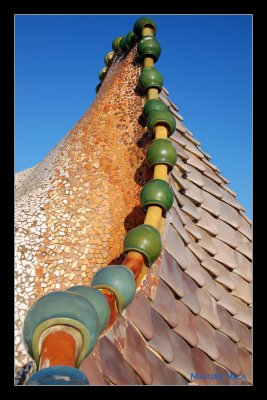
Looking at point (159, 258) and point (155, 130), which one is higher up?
point (155, 130)

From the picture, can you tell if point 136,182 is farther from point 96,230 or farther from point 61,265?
point 61,265

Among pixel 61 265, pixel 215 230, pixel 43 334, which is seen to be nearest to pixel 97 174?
pixel 61 265

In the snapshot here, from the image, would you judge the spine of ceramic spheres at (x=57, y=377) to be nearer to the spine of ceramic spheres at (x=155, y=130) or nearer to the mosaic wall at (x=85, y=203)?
the spine of ceramic spheres at (x=155, y=130)

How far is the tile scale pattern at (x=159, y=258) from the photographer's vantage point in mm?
1848

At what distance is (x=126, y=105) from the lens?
316 cm

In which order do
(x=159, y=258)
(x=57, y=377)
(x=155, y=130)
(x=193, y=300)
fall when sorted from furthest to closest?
(x=155, y=130) → (x=193, y=300) → (x=159, y=258) → (x=57, y=377)

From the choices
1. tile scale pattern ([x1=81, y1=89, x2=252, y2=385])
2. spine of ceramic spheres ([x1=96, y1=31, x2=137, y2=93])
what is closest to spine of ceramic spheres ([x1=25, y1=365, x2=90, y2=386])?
tile scale pattern ([x1=81, y1=89, x2=252, y2=385])

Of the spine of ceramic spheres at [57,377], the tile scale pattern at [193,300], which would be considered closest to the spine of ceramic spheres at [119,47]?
the tile scale pattern at [193,300]

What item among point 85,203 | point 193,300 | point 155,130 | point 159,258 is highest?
point 155,130

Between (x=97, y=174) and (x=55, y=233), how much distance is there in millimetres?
496

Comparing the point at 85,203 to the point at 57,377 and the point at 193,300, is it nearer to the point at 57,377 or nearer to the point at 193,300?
the point at 193,300

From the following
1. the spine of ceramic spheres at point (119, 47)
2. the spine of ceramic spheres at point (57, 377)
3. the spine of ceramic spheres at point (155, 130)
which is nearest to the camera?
the spine of ceramic spheres at point (57, 377)

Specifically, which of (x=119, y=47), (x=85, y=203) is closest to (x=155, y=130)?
(x=85, y=203)

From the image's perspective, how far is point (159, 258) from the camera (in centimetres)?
209
